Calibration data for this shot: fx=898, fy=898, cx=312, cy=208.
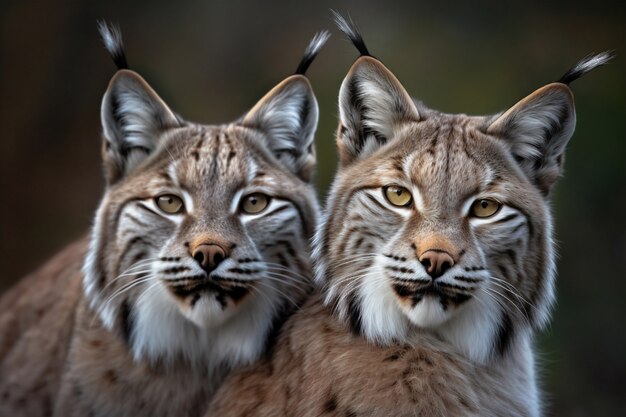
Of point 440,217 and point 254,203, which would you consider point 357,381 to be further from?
point 254,203

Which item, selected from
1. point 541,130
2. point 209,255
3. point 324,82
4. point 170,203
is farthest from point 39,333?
point 324,82

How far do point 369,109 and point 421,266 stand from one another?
787 mm

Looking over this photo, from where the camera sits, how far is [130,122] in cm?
394

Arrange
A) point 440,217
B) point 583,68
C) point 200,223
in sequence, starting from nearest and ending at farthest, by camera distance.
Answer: point 440,217 < point 583,68 < point 200,223

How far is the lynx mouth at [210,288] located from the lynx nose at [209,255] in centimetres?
4

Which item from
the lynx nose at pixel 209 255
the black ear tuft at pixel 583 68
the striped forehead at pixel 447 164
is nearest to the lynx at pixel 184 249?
the lynx nose at pixel 209 255

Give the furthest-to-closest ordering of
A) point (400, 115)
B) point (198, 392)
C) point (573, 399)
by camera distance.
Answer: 1. point (573, 399)
2. point (198, 392)
3. point (400, 115)

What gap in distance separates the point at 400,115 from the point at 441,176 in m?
0.40

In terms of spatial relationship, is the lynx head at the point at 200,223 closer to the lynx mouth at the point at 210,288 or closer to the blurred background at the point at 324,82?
the lynx mouth at the point at 210,288

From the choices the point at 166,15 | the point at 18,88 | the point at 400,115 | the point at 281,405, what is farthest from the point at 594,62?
the point at 18,88

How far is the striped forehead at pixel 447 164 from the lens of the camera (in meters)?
3.27

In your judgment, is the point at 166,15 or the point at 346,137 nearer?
the point at 346,137

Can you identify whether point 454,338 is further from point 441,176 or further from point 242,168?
point 242,168

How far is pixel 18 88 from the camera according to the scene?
7.28 metres
